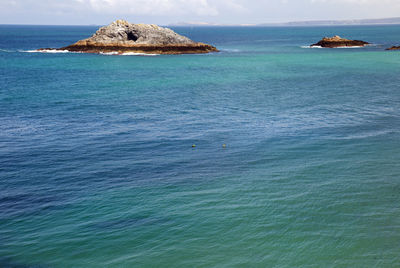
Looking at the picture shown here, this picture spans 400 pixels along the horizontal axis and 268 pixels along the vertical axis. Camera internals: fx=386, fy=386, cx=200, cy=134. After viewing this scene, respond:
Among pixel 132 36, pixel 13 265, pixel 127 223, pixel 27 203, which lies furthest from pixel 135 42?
pixel 13 265

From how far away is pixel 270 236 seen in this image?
51.8ft

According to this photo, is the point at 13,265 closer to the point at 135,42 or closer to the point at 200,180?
the point at 200,180

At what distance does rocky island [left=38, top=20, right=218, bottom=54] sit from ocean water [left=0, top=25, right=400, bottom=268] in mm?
61261

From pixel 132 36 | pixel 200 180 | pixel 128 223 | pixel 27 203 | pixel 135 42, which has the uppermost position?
pixel 132 36

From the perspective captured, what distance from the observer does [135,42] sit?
106m

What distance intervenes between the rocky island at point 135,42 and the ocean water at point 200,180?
61.3 m

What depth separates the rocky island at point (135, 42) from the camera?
104000 millimetres

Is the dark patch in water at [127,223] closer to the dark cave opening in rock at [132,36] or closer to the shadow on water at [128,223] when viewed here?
the shadow on water at [128,223]

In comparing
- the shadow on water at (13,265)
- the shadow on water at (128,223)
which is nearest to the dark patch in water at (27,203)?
the shadow on water at (128,223)

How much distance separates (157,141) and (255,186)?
9780 mm

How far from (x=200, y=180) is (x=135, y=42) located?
90.9 metres

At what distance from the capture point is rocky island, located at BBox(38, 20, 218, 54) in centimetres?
10400

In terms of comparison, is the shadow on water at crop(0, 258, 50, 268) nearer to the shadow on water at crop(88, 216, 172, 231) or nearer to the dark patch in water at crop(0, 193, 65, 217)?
the shadow on water at crop(88, 216, 172, 231)

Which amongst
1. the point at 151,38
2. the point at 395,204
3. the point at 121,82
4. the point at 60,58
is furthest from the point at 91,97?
the point at 151,38
